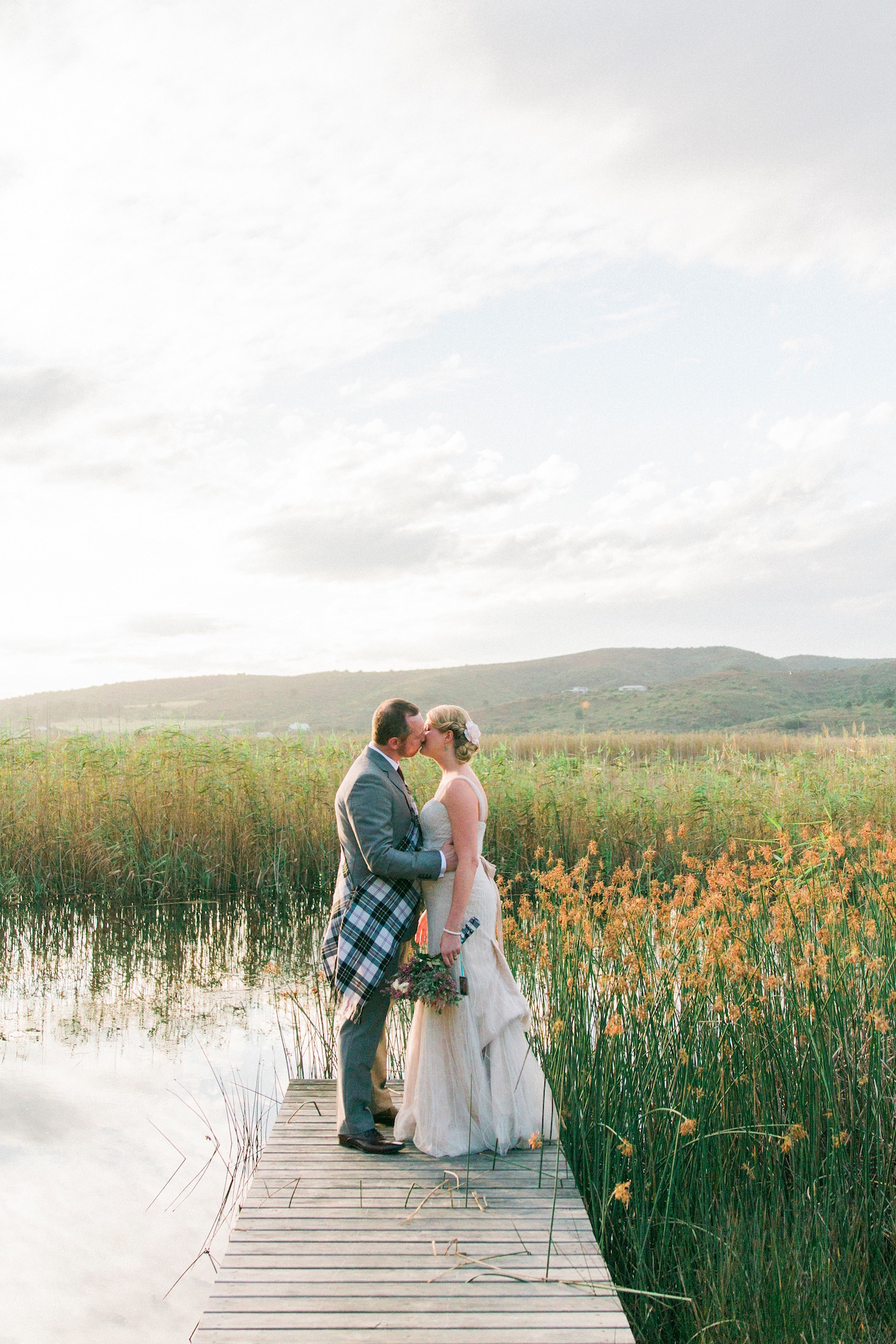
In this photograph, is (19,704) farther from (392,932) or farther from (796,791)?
(392,932)

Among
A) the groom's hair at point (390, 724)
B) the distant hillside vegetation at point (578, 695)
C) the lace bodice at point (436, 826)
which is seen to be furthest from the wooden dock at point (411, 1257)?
the distant hillside vegetation at point (578, 695)

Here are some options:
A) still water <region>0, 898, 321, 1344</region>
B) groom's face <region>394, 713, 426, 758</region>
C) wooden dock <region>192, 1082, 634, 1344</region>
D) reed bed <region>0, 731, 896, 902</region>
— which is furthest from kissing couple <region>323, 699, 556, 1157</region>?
reed bed <region>0, 731, 896, 902</region>

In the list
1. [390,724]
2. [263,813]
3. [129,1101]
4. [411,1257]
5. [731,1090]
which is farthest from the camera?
[263,813]

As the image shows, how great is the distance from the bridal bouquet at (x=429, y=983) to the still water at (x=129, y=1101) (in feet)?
5.60

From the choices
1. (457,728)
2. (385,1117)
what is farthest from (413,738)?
(385,1117)

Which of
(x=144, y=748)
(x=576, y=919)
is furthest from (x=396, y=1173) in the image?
(x=144, y=748)

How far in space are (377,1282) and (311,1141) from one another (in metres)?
1.34

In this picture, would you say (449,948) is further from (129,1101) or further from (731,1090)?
(129,1101)

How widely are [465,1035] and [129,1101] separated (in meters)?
3.20

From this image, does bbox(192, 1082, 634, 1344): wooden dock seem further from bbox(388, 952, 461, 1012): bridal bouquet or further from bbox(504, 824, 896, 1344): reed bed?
bbox(388, 952, 461, 1012): bridal bouquet

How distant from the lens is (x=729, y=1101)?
450 cm

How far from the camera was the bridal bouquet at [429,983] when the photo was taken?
3943mm

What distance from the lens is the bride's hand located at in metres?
4.02

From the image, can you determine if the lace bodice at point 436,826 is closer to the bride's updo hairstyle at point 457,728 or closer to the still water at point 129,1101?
the bride's updo hairstyle at point 457,728
